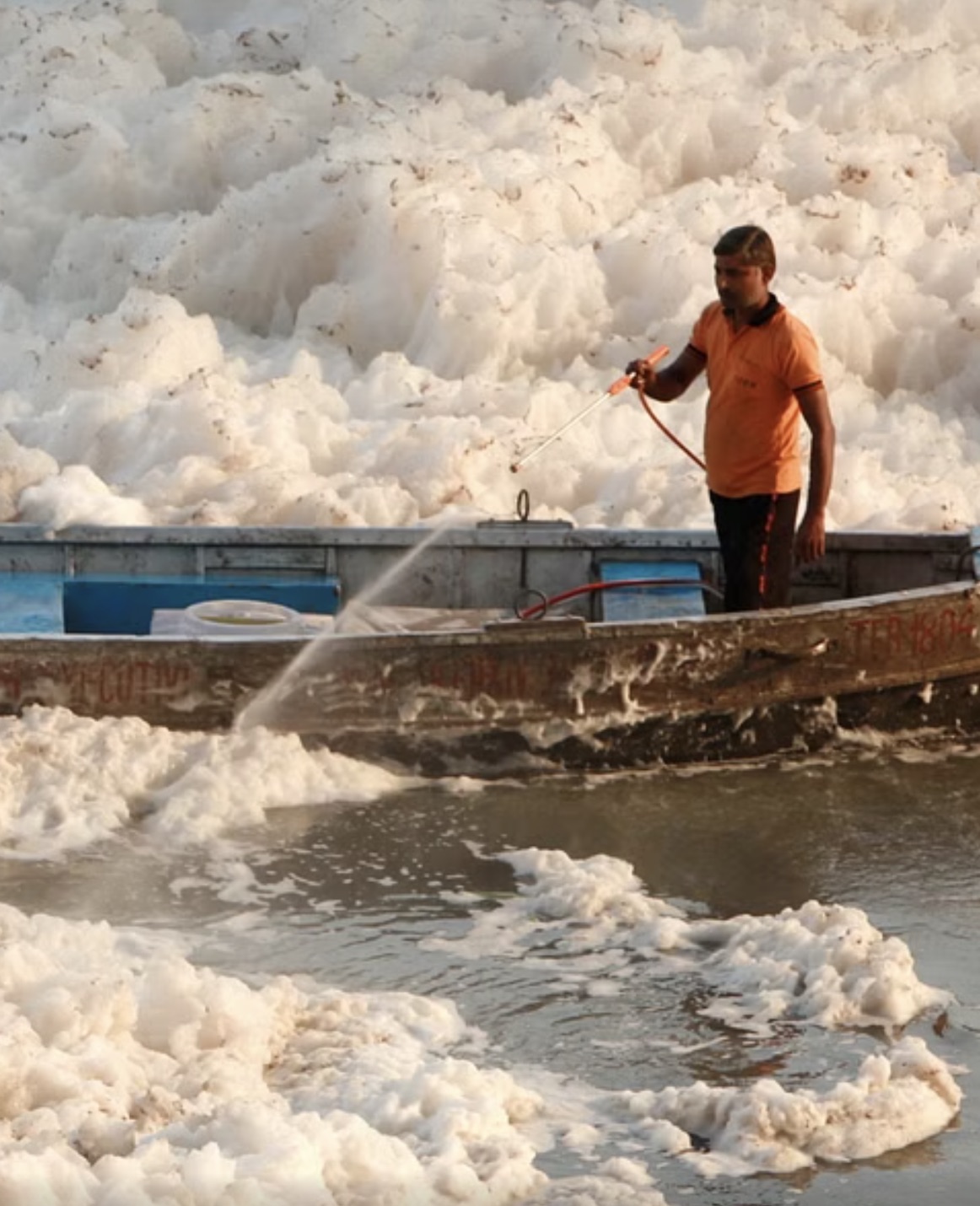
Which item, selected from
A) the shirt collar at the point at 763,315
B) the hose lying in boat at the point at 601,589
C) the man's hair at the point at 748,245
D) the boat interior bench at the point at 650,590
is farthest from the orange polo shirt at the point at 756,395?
the hose lying in boat at the point at 601,589

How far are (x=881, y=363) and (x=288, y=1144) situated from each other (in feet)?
34.7

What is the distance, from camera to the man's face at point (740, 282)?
886 centimetres

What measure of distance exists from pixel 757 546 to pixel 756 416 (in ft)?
1.74

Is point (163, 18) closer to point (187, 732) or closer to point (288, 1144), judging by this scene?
point (187, 732)

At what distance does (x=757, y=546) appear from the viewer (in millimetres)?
9352

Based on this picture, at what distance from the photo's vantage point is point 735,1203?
574cm

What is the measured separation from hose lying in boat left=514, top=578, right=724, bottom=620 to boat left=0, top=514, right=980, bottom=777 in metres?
0.02

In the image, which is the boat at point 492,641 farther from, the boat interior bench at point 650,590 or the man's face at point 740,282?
the man's face at point 740,282

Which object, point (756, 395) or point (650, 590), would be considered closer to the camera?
point (756, 395)

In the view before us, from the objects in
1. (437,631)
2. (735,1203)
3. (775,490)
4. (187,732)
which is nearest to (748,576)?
(775,490)

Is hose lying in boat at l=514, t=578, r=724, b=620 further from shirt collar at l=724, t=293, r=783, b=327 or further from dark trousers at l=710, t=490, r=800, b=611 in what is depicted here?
shirt collar at l=724, t=293, r=783, b=327

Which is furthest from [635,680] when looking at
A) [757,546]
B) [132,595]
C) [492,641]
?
[132,595]

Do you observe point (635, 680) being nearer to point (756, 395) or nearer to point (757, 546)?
point (757, 546)

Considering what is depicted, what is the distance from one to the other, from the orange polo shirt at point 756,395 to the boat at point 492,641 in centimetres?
53
